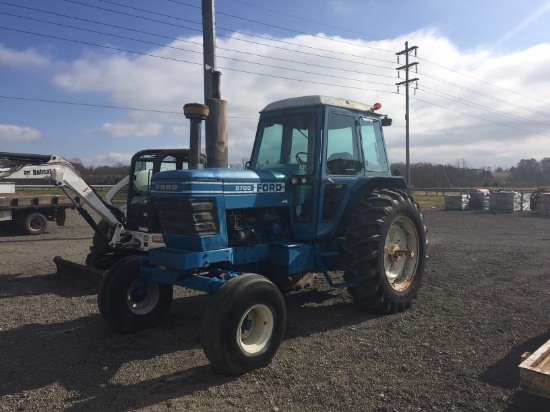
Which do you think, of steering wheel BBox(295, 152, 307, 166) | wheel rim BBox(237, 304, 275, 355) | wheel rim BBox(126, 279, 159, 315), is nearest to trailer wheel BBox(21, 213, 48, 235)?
wheel rim BBox(126, 279, 159, 315)

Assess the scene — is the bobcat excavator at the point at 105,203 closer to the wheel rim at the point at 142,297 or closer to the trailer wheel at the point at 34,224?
the wheel rim at the point at 142,297

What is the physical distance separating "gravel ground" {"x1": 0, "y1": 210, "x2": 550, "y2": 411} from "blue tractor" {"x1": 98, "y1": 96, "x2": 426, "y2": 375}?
313mm

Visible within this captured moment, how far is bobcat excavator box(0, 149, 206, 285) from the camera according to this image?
815 cm

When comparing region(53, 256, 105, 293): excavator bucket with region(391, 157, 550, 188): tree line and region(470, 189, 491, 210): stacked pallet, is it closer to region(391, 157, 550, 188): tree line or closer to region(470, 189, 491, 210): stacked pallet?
region(470, 189, 491, 210): stacked pallet

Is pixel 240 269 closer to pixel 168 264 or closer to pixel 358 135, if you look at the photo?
pixel 168 264

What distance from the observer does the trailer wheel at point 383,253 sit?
17.9 ft

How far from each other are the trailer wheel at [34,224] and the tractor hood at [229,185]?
11.6 metres

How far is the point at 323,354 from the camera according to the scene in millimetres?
4508

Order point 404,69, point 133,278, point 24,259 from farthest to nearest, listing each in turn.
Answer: point 404,69 → point 24,259 → point 133,278

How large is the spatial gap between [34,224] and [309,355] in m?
13.2

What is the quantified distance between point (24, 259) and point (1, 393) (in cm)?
733

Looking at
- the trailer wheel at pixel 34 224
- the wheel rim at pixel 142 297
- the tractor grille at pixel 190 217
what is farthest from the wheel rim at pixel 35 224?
the tractor grille at pixel 190 217

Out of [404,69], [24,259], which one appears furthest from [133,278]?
[404,69]

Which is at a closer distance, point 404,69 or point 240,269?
point 240,269
